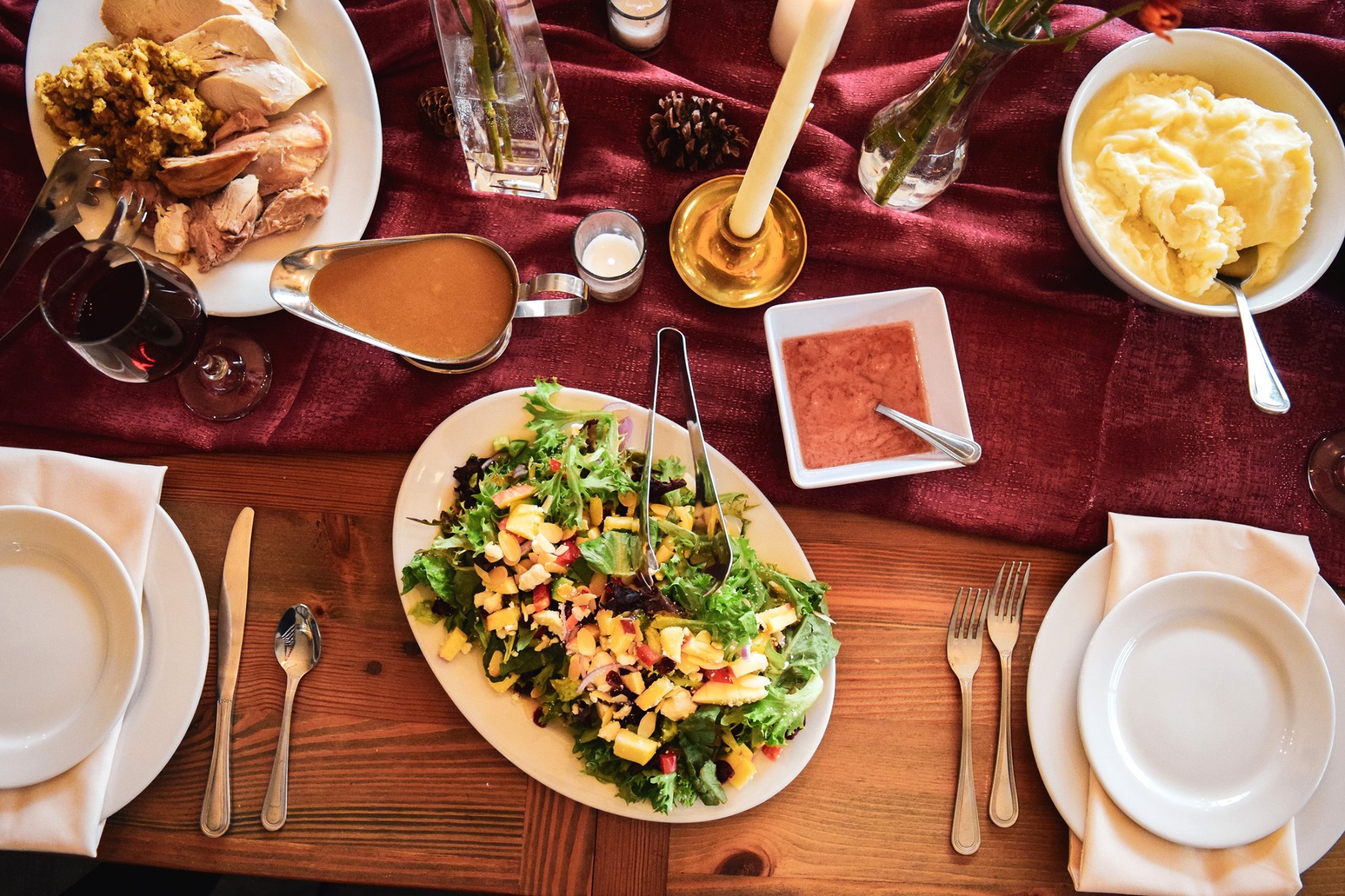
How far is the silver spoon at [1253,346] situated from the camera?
1521 mm

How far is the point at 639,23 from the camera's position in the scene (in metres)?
1.75

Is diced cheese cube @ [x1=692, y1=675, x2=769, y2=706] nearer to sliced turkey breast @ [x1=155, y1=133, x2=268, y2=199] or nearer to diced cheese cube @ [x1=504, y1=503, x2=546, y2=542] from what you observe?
diced cheese cube @ [x1=504, y1=503, x2=546, y2=542]

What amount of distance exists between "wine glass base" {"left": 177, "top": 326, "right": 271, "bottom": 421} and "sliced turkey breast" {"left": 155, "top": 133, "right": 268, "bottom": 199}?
27 centimetres

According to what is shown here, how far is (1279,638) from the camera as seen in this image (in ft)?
5.20

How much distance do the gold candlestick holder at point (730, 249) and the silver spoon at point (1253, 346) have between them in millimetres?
818

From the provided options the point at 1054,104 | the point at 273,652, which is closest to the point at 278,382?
the point at 273,652

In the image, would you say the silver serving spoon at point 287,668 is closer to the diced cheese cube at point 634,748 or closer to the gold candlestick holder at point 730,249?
the diced cheese cube at point 634,748

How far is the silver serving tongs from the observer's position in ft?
4.87

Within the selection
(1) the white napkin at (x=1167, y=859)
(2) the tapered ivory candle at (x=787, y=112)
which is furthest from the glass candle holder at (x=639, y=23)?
(1) the white napkin at (x=1167, y=859)

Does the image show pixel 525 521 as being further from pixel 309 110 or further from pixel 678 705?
pixel 309 110

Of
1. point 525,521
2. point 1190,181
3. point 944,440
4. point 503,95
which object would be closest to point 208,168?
point 503,95

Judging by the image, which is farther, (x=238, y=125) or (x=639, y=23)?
(x=639, y=23)

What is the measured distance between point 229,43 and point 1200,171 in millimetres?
1856

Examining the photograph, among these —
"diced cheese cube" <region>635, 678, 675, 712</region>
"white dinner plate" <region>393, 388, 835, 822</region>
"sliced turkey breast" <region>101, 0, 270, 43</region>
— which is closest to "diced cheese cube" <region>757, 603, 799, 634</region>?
"white dinner plate" <region>393, 388, 835, 822</region>
